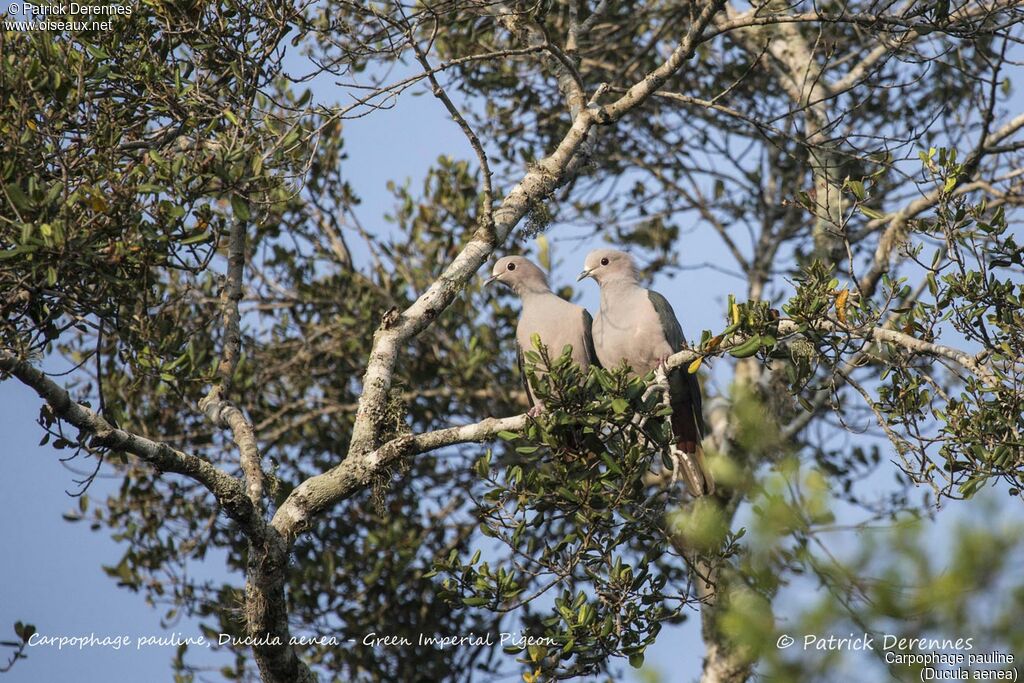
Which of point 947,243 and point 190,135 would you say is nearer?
point 947,243

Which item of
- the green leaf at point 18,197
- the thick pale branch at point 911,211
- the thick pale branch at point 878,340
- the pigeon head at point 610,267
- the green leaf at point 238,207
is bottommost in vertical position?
the thick pale branch at point 878,340

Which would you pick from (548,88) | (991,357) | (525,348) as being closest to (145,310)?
(525,348)

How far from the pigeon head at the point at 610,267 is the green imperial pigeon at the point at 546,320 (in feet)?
1.06

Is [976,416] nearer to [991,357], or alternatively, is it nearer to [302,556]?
[991,357]

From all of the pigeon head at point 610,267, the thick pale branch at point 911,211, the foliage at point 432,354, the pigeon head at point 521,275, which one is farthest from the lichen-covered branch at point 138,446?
the thick pale branch at point 911,211

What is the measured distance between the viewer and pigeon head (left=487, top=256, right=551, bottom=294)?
703cm

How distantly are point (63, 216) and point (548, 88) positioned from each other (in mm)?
5477

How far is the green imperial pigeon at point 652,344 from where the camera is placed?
20.4 ft

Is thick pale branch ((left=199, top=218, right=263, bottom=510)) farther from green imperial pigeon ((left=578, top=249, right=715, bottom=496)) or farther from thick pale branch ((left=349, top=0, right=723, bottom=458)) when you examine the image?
green imperial pigeon ((left=578, top=249, right=715, bottom=496))

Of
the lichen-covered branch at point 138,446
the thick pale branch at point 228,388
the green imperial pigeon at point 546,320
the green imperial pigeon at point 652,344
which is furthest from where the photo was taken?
the green imperial pigeon at point 546,320

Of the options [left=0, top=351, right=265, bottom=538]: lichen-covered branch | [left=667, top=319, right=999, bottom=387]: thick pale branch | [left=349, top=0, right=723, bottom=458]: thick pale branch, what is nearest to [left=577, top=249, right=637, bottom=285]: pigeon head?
[left=349, top=0, right=723, bottom=458]: thick pale branch

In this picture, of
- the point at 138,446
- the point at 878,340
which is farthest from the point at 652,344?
the point at 138,446

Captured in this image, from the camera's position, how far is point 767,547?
2.51m

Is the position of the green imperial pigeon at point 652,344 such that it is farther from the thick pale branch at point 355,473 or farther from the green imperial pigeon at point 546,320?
the thick pale branch at point 355,473
